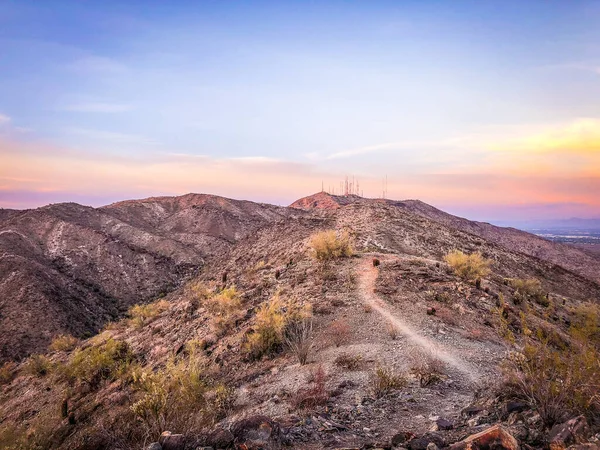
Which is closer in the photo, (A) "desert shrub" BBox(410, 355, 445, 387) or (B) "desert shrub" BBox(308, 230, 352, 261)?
(A) "desert shrub" BBox(410, 355, 445, 387)

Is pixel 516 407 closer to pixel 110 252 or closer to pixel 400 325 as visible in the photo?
pixel 400 325

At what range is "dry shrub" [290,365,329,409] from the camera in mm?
7684

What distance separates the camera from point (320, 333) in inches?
515

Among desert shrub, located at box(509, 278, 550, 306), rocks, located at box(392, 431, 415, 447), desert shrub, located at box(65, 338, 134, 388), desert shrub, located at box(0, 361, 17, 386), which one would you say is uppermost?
rocks, located at box(392, 431, 415, 447)

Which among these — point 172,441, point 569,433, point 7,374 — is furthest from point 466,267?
point 7,374

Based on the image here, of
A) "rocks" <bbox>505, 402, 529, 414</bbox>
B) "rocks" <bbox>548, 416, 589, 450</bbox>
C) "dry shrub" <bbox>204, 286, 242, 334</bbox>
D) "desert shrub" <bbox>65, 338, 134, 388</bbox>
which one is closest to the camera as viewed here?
"rocks" <bbox>548, 416, 589, 450</bbox>

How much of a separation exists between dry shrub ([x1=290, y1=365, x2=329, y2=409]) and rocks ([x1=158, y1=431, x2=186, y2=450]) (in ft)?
10.1

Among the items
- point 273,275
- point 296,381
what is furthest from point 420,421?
point 273,275

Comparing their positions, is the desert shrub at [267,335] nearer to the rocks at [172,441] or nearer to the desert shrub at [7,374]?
the rocks at [172,441]

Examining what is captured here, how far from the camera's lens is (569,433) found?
172 inches

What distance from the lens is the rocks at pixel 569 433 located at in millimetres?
4262

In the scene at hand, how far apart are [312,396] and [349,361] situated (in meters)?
2.67

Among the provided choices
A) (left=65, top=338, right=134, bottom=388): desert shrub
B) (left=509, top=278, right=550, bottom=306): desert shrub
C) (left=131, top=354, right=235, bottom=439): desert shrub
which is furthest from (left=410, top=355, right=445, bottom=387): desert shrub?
(left=509, top=278, right=550, bottom=306): desert shrub

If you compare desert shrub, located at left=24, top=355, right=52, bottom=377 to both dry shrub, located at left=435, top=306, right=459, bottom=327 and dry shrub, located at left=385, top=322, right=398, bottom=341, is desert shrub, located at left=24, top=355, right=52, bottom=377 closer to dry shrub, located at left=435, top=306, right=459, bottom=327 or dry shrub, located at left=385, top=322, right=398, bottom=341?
dry shrub, located at left=385, top=322, right=398, bottom=341
